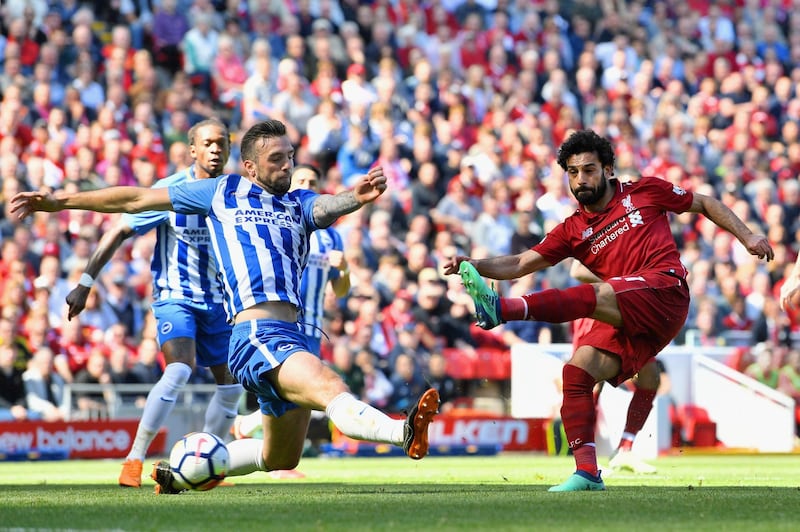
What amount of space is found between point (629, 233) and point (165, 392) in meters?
3.33

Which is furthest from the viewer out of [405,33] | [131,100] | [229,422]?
[405,33]

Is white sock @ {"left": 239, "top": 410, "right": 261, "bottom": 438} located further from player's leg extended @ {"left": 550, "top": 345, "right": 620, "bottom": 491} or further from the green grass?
player's leg extended @ {"left": 550, "top": 345, "right": 620, "bottom": 491}

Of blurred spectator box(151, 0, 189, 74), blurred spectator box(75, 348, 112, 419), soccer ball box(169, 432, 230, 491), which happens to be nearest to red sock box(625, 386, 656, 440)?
soccer ball box(169, 432, 230, 491)

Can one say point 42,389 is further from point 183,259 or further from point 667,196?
point 667,196

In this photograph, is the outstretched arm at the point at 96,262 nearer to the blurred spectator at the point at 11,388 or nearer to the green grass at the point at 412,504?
the green grass at the point at 412,504

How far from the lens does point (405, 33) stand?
75.5 feet

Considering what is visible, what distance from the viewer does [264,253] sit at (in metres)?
7.89

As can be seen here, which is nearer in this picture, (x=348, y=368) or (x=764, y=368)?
(x=348, y=368)

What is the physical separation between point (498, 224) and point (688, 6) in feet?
31.3

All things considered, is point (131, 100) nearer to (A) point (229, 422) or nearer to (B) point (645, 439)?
(B) point (645, 439)

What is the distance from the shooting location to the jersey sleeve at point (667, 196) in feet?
29.6

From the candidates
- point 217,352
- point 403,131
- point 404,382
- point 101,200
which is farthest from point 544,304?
point 403,131

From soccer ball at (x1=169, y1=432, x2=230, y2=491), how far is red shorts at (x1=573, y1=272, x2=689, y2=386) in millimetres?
2406

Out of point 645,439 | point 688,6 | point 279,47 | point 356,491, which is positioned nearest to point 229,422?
point 356,491
